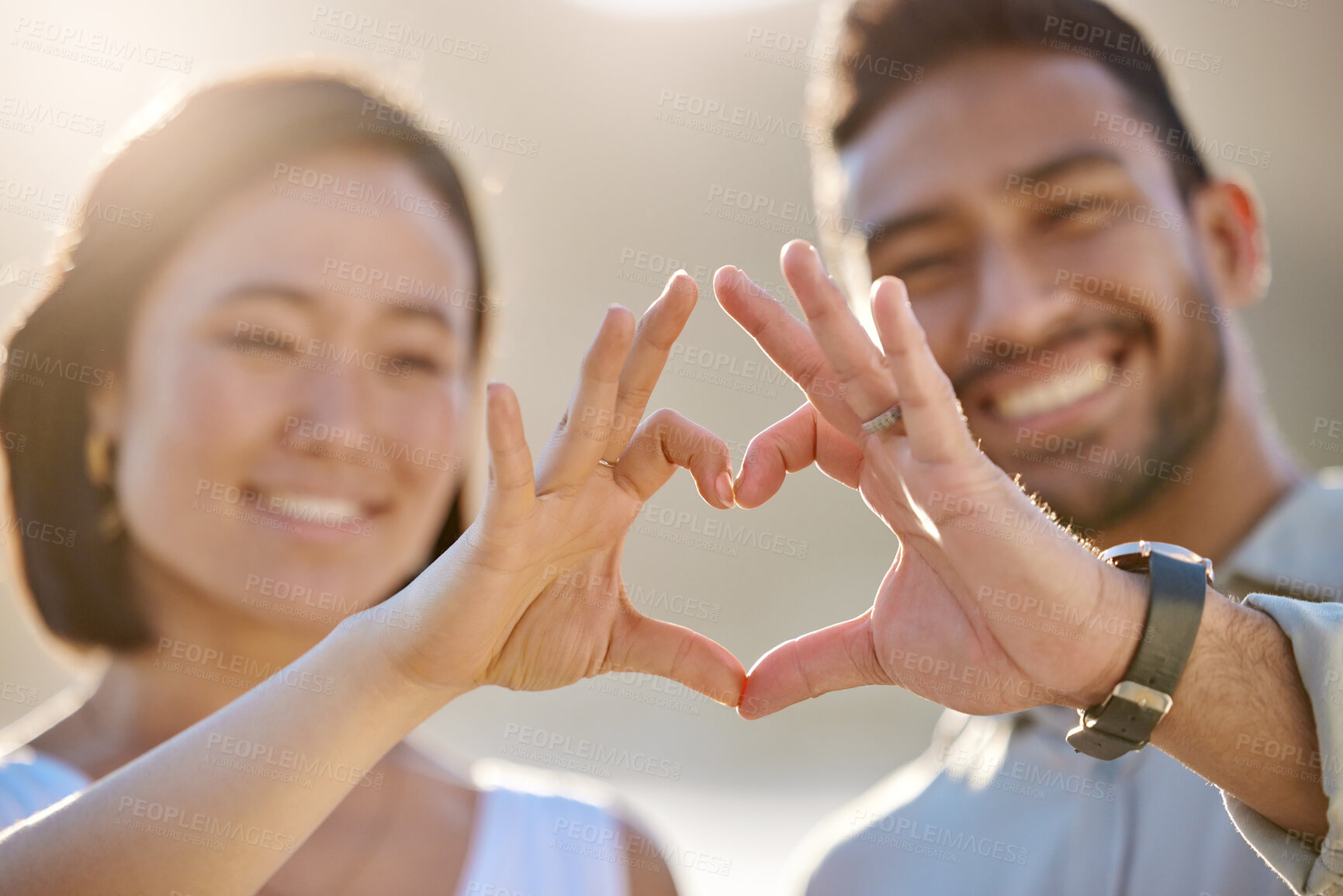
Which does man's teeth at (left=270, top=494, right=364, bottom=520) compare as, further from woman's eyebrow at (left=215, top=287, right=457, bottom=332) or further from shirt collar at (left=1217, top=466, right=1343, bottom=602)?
shirt collar at (left=1217, top=466, right=1343, bottom=602)

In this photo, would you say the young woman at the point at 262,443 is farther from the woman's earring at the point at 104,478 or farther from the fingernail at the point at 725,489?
the fingernail at the point at 725,489

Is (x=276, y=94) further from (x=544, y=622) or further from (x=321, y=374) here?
(x=544, y=622)

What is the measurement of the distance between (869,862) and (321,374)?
247 cm

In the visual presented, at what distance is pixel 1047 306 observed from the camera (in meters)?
3.26

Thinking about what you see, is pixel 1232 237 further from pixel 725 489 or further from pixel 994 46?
pixel 725 489

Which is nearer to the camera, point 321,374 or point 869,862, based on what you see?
point 321,374

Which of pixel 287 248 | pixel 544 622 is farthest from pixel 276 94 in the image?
pixel 544 622

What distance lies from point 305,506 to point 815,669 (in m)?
1.56

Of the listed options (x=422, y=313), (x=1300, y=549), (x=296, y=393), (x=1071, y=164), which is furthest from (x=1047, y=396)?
(x=296, y=393)

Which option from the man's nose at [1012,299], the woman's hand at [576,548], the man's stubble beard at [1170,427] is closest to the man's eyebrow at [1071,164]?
the man's nose at [1012,299]

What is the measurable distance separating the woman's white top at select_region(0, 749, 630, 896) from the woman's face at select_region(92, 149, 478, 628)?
58 centimetres

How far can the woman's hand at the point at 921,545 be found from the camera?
1390 millimetres

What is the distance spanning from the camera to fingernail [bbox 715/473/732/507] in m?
1.61

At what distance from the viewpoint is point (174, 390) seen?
2.30m
